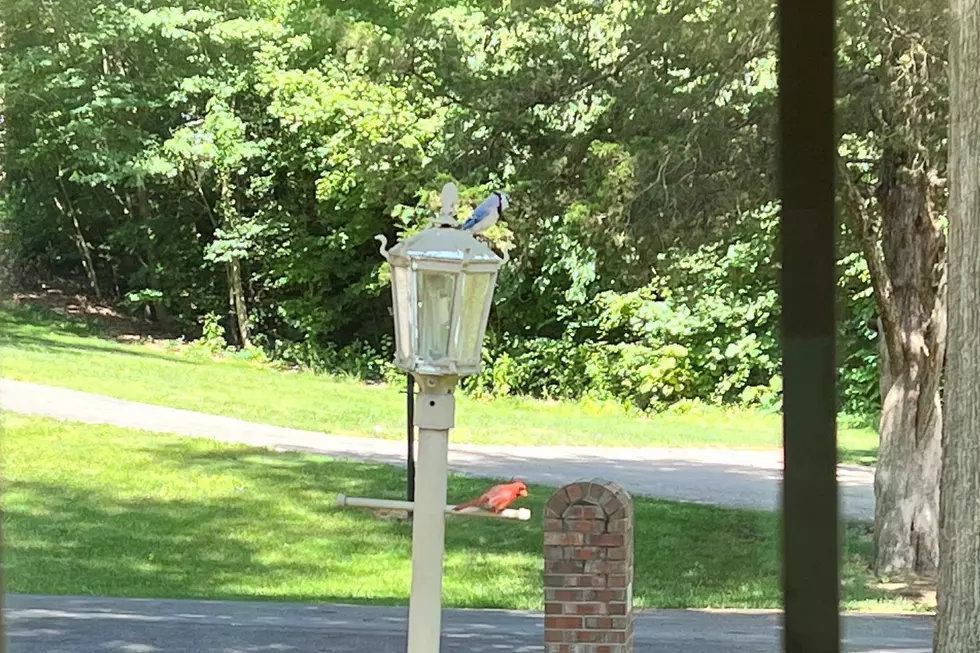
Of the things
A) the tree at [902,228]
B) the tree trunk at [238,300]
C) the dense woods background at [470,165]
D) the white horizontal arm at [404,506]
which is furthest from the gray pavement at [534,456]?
the white horizontal arm at [404,506]

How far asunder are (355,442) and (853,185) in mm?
2588

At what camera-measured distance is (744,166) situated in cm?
332

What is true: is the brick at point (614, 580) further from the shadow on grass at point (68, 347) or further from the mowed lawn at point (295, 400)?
the shadow on grass at point (68, 347)

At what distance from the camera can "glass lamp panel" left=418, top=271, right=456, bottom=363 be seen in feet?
4.01

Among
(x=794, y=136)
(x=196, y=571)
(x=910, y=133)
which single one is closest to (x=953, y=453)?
(x=794, y=136)

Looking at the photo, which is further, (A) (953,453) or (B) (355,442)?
(B) (355,442)

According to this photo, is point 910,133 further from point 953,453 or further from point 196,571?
point 196,571

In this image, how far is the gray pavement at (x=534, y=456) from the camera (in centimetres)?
425

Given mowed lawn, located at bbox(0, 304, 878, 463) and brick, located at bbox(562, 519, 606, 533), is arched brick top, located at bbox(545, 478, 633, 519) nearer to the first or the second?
brick, located at bbox(562, 519, 606, 533)

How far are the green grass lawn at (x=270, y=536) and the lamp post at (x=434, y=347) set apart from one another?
1.85 metres

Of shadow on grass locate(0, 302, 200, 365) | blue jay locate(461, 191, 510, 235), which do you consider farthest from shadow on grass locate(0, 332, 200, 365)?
blue jay locate(461, 191, 510, 235)

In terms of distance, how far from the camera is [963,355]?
5.44ft

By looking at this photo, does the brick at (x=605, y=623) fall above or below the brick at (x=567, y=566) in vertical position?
below

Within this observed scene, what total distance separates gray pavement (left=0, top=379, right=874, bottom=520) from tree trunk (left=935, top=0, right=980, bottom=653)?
1977 millimetres
